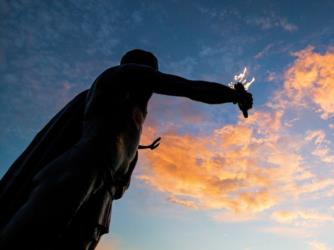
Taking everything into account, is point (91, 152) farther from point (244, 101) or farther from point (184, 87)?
point (244, 101)

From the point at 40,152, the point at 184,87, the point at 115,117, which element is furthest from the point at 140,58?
the point at 40,152

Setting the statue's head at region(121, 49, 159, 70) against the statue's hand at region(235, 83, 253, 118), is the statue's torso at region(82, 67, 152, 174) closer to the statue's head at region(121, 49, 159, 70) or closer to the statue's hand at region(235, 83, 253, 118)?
the statue's head at region(121, 49, 159, 70)

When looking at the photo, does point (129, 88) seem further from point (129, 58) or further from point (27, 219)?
point (27, 219)

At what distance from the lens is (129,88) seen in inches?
182

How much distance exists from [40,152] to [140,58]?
6.17 ft

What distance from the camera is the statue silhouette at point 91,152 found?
3.69 meters

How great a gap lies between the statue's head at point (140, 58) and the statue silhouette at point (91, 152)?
0.74m

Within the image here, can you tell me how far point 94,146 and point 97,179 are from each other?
1.11 feet

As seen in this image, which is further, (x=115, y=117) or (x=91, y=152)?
(x=115, y=117)

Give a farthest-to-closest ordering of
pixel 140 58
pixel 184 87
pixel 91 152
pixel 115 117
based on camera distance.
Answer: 1. pixel 140 58
2. pixel 184 87
3. pixel 115 117
4. pixel 91 152

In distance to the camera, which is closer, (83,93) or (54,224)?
(54,224)

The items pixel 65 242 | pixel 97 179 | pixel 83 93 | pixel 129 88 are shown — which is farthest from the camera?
pixel 83 93

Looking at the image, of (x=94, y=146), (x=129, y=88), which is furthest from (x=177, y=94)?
(x=94, y=146)

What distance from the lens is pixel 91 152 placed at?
3910 millimetres
